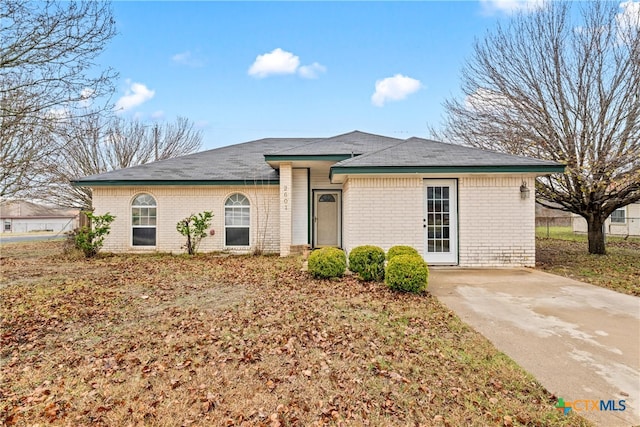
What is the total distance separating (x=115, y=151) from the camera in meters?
20.8

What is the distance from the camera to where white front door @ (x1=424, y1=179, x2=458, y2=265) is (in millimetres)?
8977

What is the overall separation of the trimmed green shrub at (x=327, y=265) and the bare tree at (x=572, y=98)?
29.5ft

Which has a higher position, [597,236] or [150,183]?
[150,183]

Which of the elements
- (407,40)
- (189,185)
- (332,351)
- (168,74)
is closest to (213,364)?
(332,351)

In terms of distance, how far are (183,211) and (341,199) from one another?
235 inches

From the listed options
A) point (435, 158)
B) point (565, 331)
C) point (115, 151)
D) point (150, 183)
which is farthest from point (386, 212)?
point (115, 151)

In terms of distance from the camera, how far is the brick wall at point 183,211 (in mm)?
12016

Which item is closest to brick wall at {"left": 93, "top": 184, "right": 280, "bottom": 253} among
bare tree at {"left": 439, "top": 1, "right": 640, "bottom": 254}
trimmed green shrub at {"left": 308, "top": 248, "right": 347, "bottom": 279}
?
trimmed green shrub at {"left": 308, "top": 248, "right": 347, "bottom": 279}

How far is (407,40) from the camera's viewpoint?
514 inches

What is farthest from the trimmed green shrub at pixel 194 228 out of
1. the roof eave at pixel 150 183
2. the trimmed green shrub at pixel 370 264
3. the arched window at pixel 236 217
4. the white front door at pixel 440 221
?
the white front door at pixel 440 221

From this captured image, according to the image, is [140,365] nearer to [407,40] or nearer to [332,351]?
[332,351]

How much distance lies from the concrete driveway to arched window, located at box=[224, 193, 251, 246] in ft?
24.2

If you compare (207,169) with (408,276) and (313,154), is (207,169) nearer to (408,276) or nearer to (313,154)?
(313,154)

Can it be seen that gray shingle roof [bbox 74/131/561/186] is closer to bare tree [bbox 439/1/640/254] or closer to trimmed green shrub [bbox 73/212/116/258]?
trimmed green shrub [bbox 73/212/116/258]
